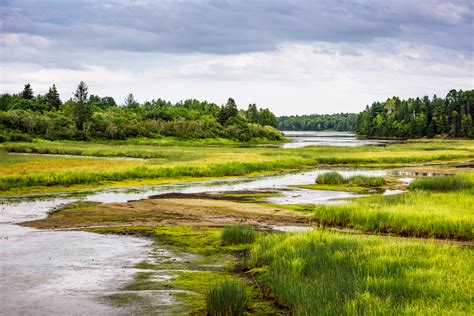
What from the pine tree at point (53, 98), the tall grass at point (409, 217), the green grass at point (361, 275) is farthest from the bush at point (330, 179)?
the pine tree at point (53, 98)

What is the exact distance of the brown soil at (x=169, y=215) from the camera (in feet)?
85.8

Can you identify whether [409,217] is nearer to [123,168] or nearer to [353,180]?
[353,180]

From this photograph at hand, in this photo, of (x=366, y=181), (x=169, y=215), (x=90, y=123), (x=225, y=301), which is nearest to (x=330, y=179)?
(x=366, y=181)

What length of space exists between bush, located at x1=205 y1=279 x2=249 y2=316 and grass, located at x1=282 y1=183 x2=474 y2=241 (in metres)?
11.6

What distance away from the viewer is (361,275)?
13.8 m

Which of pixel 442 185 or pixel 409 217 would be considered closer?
pixel 409 217

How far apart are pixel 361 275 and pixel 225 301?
3.61 metres

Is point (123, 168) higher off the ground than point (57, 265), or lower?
higher

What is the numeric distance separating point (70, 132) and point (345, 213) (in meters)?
93.0

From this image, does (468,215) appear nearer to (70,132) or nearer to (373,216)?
(373,216)

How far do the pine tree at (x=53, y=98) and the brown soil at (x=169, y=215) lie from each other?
134m

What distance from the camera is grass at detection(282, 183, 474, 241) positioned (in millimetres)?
22125

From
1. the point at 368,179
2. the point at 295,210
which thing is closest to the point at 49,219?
the point at 295,210

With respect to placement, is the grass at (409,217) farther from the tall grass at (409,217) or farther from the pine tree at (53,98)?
the pine tree at (53,98)
